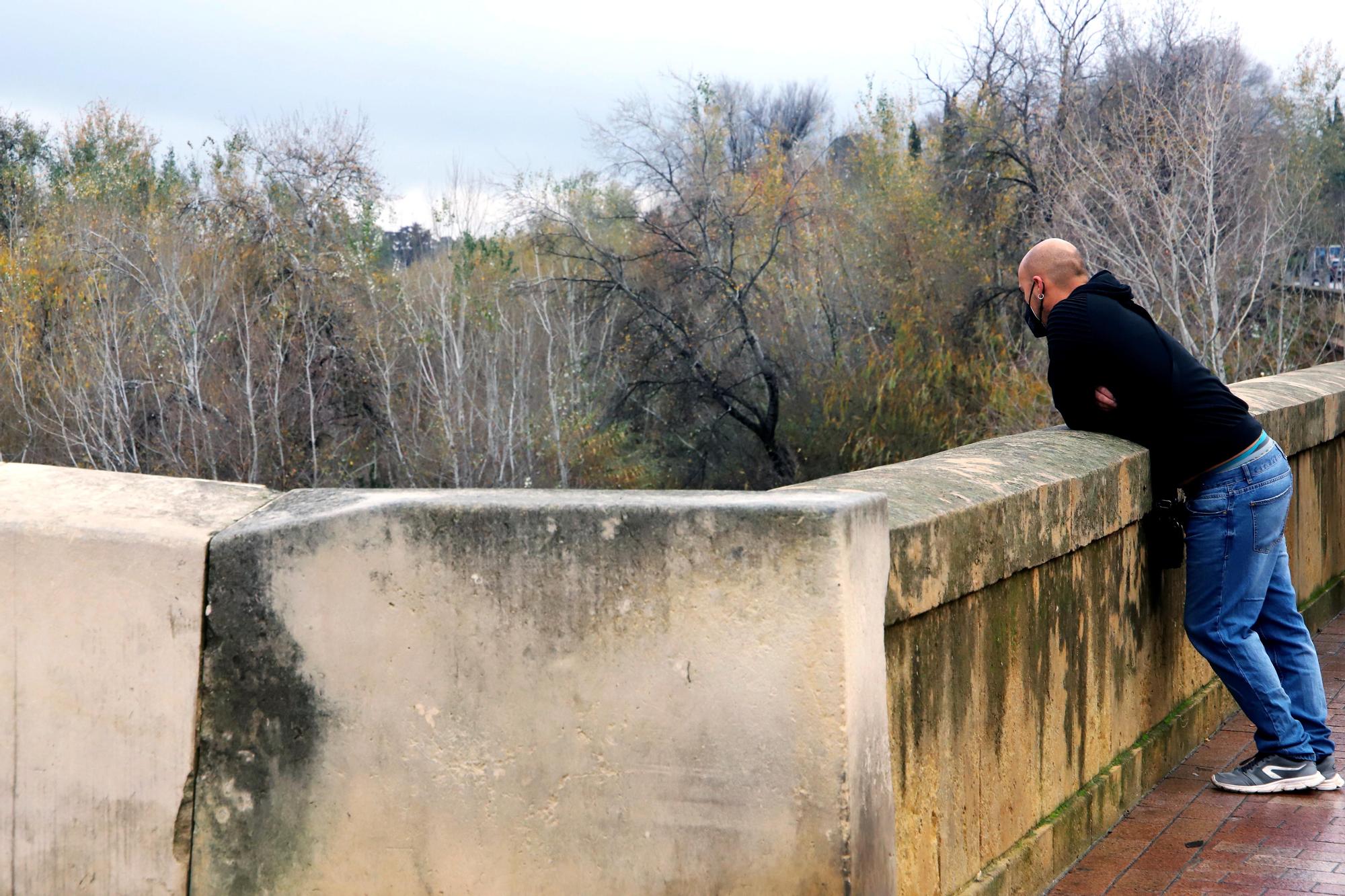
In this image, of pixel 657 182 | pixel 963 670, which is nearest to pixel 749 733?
pixel 963 670

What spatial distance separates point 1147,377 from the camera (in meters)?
3.76

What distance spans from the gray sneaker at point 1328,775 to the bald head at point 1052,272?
4.78 feet

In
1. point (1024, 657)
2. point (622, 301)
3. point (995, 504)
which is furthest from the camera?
point (622, 301)

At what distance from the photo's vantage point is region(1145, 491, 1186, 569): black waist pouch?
12.9 ft

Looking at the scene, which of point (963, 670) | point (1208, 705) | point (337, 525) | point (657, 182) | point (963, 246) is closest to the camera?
point (337, 525)

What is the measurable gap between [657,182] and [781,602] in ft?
99.2

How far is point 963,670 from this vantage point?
2.78 metres

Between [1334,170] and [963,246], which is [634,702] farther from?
[1334,170]

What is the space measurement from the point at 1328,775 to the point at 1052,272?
62.0 inches

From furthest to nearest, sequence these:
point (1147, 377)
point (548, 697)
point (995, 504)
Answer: point (1147, 377) < point (995, 504) < point (548, 697)

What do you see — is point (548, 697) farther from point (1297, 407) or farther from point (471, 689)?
point (1297, 407)

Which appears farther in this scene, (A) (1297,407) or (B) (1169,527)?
(A) (1297,407)

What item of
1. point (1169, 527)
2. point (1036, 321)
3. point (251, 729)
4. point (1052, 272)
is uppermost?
point (1052, 272)

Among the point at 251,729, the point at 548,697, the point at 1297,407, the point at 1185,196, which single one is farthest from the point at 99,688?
the point at 1185,196
